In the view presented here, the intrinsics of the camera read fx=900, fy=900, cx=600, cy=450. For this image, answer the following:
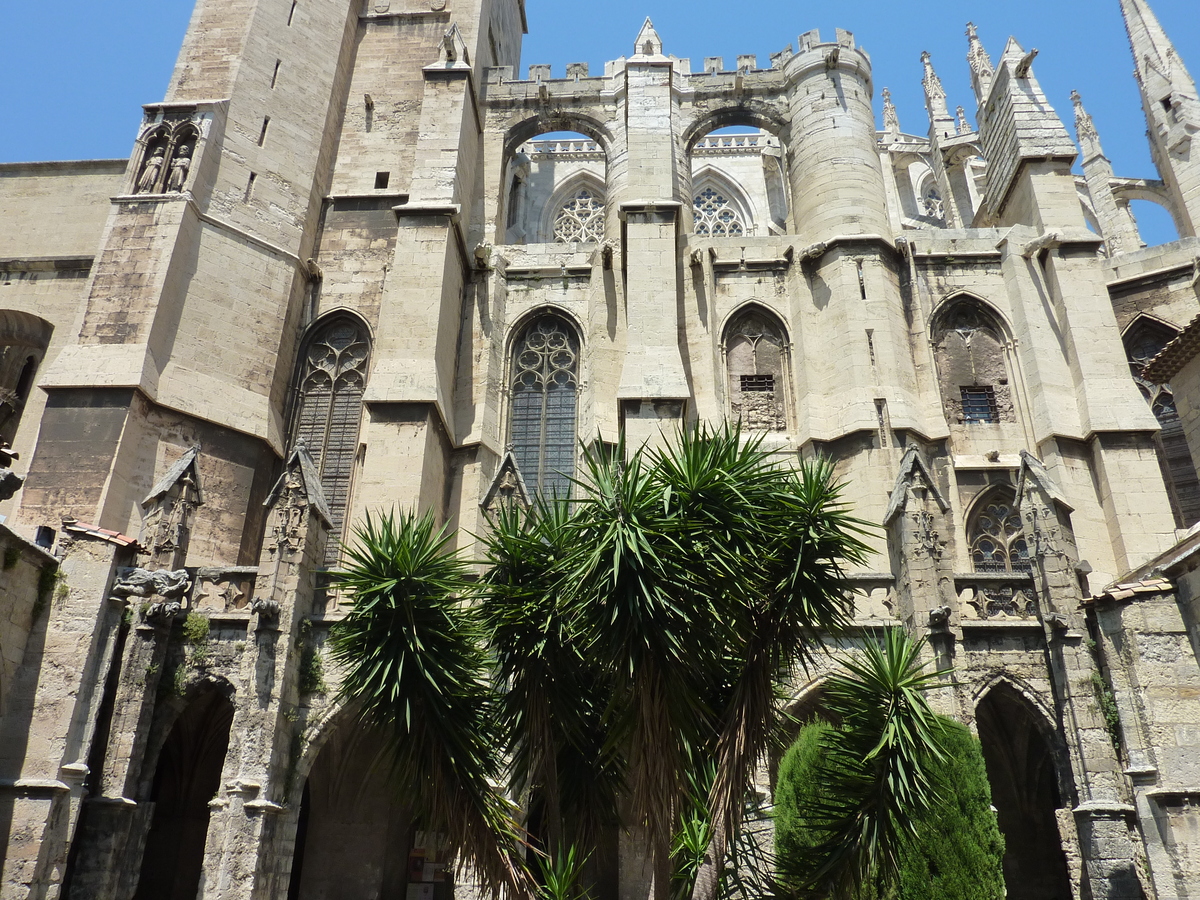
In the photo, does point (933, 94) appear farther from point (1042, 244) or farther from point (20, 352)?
point (20, 352)

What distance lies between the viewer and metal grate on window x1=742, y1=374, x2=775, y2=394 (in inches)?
703

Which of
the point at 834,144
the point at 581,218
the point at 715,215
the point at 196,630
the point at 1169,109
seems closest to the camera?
the point at 196,630

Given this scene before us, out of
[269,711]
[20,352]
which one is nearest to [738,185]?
[20,352]

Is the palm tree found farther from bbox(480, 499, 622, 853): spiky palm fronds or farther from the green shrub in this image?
the green shrub

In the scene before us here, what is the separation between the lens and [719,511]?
8031 mm

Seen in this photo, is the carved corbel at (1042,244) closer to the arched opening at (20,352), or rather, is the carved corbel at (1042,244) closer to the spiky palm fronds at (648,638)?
the spiky palm fronds at (648,638)

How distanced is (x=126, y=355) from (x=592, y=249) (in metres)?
9.14

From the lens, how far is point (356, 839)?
13.6 metres

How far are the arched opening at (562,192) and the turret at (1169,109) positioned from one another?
14370mm

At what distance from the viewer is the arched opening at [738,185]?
91.6 feet

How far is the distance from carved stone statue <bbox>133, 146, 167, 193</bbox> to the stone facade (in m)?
0.12

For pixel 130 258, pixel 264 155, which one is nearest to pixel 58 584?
pixel 130 258

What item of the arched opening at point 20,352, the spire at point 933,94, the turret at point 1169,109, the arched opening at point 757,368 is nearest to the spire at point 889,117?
the spire at point 933,94

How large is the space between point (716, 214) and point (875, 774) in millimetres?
23657
